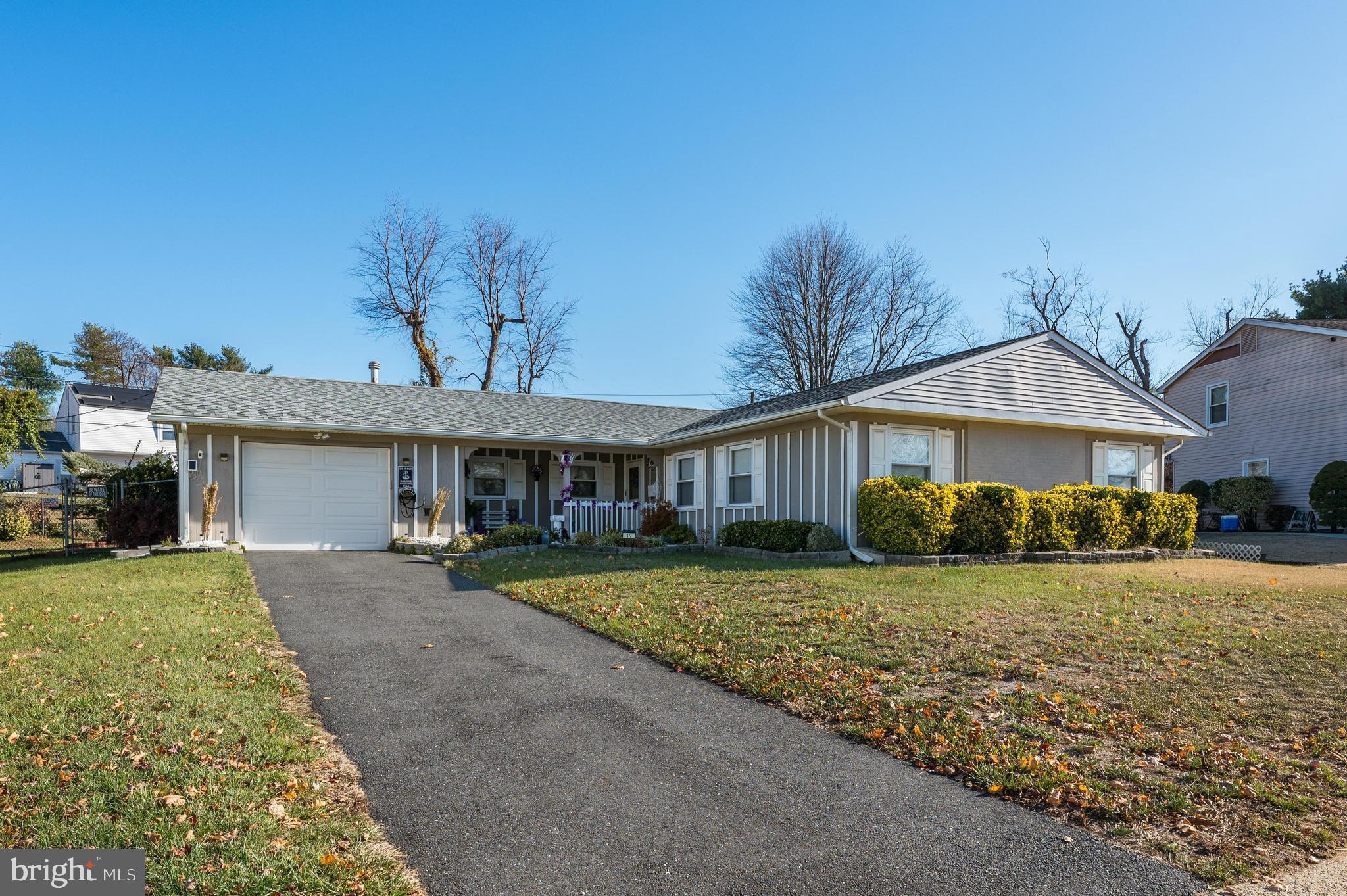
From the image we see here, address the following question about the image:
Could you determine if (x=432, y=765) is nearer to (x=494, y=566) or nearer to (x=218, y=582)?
(x=218, y=582)

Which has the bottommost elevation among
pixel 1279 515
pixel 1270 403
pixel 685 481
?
pixel 1279 515

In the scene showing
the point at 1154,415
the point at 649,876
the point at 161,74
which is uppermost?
the point at 161,74

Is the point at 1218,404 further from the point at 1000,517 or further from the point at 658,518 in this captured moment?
the point at 658,518

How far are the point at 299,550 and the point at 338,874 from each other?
14787 millimetres

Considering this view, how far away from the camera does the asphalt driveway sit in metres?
3.20

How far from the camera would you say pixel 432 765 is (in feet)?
14.4

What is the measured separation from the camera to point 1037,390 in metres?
15.2

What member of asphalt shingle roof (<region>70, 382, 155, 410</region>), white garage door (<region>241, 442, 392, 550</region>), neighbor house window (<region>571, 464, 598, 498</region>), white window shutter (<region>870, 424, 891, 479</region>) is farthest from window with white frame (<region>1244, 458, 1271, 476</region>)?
asphalt shingle roof (<region>70, 382, 155, 410</region>)

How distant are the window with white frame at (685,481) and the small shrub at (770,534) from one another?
2.77 meters

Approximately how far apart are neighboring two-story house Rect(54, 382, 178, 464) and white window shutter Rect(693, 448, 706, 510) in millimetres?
30094

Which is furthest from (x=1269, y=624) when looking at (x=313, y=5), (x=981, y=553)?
(x=313, y=5)

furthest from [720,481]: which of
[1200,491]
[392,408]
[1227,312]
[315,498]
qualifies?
[1227,312]

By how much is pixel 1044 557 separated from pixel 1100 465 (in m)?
3.93

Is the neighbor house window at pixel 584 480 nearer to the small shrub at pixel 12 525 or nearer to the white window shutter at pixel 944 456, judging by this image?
the white window shutter at pixel 944 456
